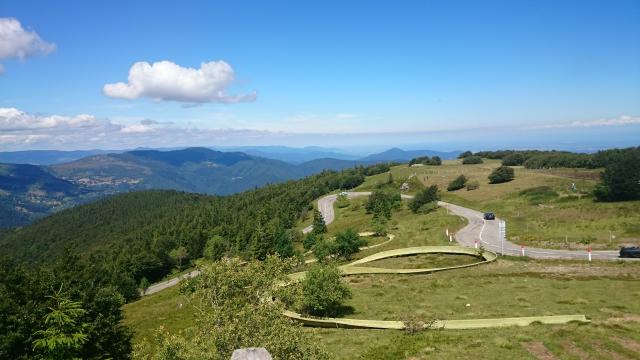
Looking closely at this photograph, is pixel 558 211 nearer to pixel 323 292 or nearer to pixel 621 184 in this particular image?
pixel 621 184

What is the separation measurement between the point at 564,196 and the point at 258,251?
77170 mm

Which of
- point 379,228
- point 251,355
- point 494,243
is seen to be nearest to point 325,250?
point 379,228

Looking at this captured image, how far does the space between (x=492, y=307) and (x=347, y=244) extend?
4419cm

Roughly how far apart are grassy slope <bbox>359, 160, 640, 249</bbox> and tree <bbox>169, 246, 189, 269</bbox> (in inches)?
4060

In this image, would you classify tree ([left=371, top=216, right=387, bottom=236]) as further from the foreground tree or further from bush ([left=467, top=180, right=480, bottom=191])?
the foreground tree

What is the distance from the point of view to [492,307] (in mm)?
45812

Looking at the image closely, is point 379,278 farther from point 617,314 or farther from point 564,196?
point 564,196

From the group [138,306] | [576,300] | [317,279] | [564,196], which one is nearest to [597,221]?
[564,196]

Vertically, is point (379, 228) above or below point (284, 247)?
above

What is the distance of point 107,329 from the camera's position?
46.1 meters

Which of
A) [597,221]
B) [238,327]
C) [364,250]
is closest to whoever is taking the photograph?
[238,327]

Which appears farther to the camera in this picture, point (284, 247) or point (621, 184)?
point (284, 247)

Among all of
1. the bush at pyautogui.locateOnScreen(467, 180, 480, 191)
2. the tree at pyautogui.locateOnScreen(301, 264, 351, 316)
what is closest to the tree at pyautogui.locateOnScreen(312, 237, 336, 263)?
the tree at pyautogui.locateOnScreen(301, 264, 351, 316)

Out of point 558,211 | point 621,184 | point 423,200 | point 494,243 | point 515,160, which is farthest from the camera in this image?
point 515,160
